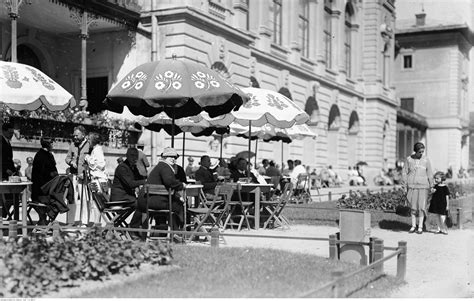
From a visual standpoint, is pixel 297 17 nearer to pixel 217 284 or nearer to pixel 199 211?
pixel 199 211

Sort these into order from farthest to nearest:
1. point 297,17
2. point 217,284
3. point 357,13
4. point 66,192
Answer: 1. point 357,13
2. point 297,17
3. point 66,192
4. point 217,284

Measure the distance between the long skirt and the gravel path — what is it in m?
0.51

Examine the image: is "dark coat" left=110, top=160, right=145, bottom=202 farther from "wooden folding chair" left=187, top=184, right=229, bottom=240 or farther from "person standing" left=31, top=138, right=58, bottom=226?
"person standing" left=31, top=138, right=58, bottom=226

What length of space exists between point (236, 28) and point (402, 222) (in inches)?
477

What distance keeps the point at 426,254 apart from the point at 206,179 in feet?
15.6

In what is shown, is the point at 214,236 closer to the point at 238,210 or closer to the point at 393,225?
the point at 238,210

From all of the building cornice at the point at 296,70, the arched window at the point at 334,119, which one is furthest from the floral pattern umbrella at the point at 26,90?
the arched window at the point at 334,119

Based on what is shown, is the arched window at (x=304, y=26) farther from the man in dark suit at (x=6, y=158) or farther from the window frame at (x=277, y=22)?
the man in dark suit at (x=6, y=158)

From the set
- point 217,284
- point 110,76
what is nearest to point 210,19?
point 110,76

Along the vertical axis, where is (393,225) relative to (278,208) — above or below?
below

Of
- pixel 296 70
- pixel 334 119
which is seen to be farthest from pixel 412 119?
pixel 296 70

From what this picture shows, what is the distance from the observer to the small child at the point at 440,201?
11828 millimetres

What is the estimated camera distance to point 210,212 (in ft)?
31.9

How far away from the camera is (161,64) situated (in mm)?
9781
